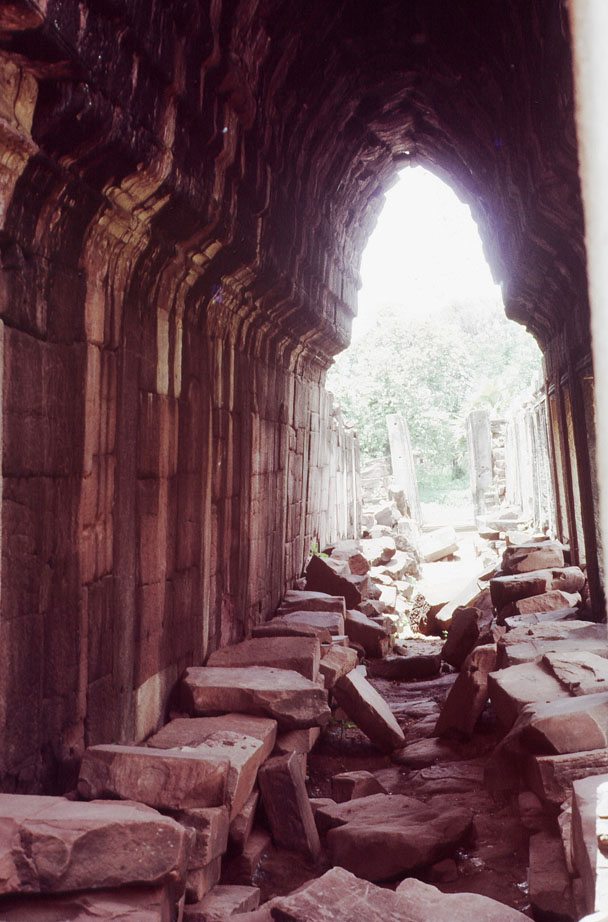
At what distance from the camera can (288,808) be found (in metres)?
4.19

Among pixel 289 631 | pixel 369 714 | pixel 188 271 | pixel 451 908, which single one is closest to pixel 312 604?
pixel 289 631

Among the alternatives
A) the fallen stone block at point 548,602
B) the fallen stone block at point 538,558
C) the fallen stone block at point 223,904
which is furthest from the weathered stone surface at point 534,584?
the fallen stone block at point 223,904

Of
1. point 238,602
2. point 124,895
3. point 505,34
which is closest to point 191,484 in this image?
point 238,602

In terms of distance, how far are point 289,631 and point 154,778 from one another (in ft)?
10.8

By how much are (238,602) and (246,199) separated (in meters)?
3.20

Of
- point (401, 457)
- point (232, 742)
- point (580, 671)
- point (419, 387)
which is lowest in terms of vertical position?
point (232, 742)

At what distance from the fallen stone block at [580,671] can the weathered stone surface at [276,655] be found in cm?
167

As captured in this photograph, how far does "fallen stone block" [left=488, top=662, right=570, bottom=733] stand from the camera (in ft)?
15.9

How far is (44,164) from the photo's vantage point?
3129 mm

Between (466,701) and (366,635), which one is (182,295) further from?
(366,635)

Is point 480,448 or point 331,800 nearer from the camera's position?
point 331,800

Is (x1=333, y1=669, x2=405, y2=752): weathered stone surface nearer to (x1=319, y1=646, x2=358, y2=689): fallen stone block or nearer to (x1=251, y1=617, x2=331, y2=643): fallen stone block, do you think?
(x1=319, y1=646, x2=358, y2=689): fallen stone block

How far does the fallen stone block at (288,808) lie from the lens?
163 inches

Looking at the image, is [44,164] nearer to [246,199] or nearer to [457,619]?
[246,199]
